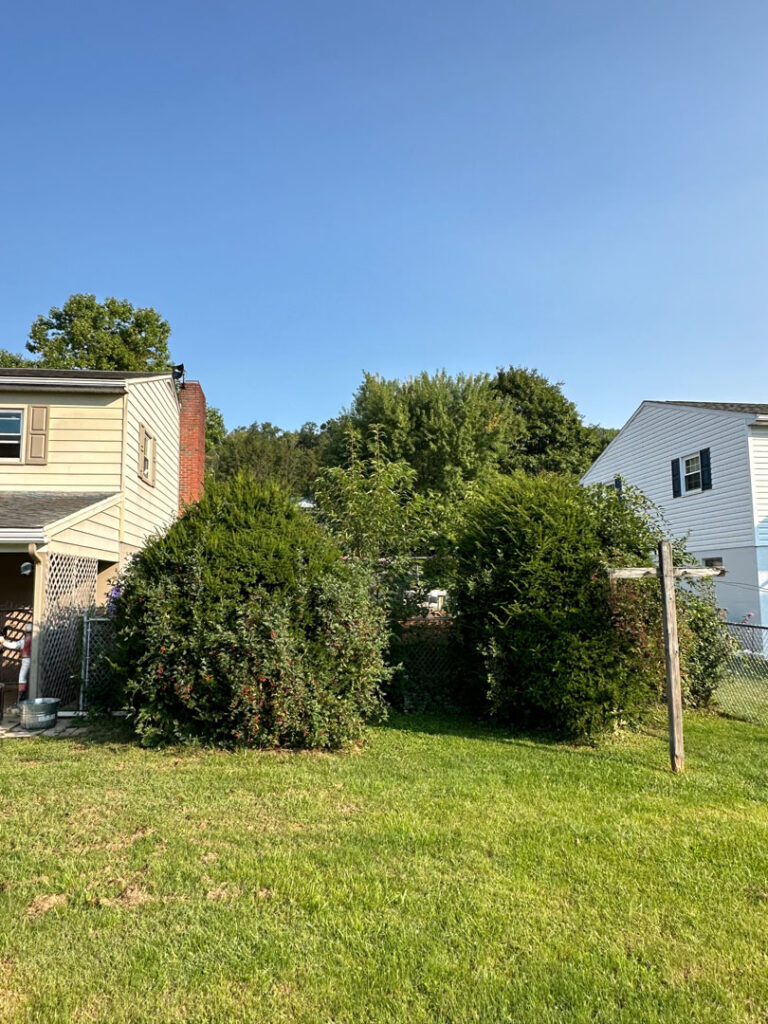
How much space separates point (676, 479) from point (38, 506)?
16.0 m

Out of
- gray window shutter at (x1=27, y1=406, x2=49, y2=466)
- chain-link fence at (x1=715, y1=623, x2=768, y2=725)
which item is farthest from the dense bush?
gray window shutter at (x1=27, y1=406, x2=49, y2=466)

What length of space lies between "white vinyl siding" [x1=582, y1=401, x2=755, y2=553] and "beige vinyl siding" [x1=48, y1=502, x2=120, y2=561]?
1168 centimetres

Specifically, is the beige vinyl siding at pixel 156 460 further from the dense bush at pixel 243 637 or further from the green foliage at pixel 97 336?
the green foliage at pixel 97 336

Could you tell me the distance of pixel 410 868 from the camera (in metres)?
3.33

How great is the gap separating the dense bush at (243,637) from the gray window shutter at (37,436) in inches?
216

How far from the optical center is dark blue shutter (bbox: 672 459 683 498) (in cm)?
1719

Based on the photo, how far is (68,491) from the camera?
10492 mm

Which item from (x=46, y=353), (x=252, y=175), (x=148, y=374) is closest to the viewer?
(x=252, y=175)

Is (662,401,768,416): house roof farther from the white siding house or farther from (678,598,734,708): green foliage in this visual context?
(678,598,734,708): green foliage

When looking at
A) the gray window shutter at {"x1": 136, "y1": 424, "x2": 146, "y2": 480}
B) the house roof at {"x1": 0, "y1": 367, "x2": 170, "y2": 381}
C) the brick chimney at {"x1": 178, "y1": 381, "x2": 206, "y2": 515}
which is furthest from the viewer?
the brick chimney at {"x1": 178, "y1": 381, "x2": 206, "y2": 515}

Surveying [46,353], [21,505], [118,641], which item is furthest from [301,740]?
[46,353]

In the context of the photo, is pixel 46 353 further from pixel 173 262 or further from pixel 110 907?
pixel 110 907

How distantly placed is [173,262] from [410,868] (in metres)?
12.9

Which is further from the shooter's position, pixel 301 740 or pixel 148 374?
pixel 148 374
